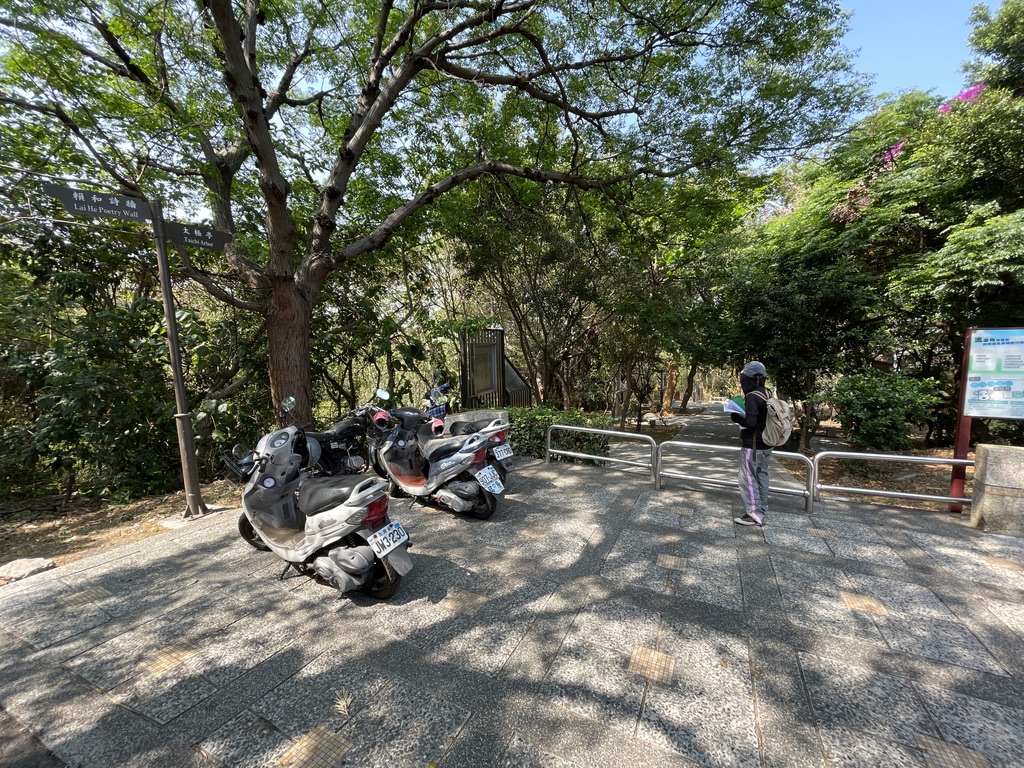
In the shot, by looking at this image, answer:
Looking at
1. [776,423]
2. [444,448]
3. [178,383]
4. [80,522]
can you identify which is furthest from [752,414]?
[80,522]

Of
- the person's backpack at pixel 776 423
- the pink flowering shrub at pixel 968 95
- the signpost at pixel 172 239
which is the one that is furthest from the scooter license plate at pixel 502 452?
the pink flowering shrub at pixel 968 95

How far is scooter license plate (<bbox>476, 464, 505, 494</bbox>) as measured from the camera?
12.9 ft

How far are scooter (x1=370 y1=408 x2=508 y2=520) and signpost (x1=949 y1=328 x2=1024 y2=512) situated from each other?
4.65m

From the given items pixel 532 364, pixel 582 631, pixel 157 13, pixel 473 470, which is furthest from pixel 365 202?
pixel 582 631

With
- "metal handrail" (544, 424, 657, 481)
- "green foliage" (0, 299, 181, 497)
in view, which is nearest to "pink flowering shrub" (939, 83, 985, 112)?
"metal handrail" (544, 424, 657, 481)

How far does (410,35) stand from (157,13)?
3341 millimetres

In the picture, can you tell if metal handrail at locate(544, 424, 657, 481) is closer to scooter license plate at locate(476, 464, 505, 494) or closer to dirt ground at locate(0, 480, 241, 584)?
scooter license plate at locate(476, 464, 505, 494)

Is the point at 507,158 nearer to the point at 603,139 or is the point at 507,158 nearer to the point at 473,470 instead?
the point at 603,139

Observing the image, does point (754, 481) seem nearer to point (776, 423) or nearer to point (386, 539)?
point (776, 423)

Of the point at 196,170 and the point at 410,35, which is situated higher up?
the point at 410,35

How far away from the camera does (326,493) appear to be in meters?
2.80

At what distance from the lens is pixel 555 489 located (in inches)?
197

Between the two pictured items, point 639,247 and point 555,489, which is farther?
point 639,247

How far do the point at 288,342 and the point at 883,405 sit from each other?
Answer: 8550 millimetres
